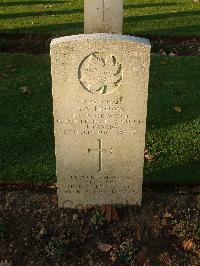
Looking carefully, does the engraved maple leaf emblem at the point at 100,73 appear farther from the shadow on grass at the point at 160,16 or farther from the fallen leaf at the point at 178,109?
the shadow on grass at the point at 160,16

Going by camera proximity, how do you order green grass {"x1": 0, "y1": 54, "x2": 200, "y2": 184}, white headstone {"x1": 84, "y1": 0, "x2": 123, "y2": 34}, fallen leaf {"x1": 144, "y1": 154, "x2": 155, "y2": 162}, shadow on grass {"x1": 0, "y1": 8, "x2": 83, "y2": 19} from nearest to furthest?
green grass {"x1": 0, "y1": 54, "x2": 200, "y2": 184} < fallen leaf {"x1": 144, "y1": 154, "x2": 155, "y2": 162} < white headstone {"x1": 84, "y1": 0, "x2": 123, "y2": 34} < shadow on grass {"x1": 0, "y1": 8, "x2": 83, "y2": 19}

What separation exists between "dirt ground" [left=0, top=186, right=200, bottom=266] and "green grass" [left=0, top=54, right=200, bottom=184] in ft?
2.05

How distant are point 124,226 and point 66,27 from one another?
7.64 meters

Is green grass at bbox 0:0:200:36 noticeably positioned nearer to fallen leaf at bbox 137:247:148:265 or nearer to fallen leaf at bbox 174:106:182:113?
fallen leaf at bbox 174:106:182:113

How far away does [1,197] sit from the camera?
5023 mm

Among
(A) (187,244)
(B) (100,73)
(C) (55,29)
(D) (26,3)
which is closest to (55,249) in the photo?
(A) (187,244)

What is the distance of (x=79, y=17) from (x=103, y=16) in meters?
3.55

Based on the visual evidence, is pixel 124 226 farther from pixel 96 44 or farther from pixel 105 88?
pixel 96 44

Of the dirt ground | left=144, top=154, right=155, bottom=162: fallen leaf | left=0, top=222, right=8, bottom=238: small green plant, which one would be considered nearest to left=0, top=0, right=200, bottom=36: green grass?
left=144, top=154, right=155, bottom=162: fallen leaf

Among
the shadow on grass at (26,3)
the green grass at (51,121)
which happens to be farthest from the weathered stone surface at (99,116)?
the shadow on grass at (26,3)

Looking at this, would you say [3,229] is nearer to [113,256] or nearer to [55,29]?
[113,256]

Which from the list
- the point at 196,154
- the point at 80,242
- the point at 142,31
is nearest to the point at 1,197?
the point at 80,242

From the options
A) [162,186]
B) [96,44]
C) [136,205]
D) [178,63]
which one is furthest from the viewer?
[178,63]

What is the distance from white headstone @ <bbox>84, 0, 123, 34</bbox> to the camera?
8719mm
